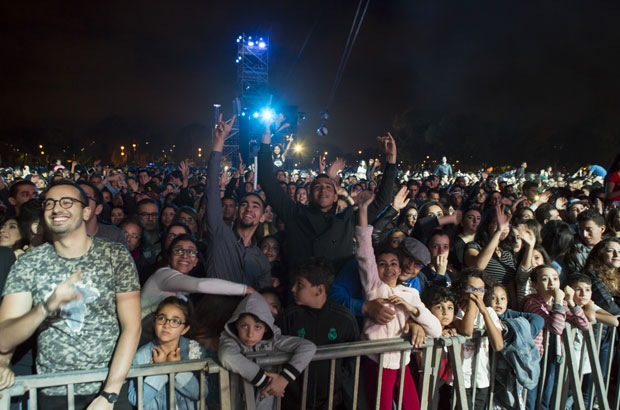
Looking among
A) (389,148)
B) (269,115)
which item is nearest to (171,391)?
(389,148)

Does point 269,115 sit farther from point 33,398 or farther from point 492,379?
point 33,398

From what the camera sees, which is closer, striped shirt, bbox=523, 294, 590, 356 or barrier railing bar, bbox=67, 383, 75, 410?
barrier railing bar, bbox=67, 383, 75, 410

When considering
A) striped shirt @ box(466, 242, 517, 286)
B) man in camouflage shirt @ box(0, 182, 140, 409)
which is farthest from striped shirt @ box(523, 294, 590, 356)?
man in camouflage shirt @ box(0, 182, 140, 409)

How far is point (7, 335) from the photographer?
6.40ft

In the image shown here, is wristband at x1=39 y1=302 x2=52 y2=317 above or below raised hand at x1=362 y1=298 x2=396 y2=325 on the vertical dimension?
above

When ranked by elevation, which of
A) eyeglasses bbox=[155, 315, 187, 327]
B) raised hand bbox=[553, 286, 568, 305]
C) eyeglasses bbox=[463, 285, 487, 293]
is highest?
eyeglasses bbox=[463, 285, 487, 293]

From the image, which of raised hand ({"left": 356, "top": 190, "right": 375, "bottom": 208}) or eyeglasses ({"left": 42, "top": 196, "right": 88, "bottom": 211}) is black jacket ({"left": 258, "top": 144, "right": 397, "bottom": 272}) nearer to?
raised hand ({"left": 356, "top": 190, "right": 375, "bottom": 208})

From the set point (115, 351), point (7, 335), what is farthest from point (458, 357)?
point (7, 335)

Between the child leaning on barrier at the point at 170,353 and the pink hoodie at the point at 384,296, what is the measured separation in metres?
1.32

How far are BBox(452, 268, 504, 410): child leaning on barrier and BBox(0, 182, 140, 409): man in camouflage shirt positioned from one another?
2.39m

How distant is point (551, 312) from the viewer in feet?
10.4

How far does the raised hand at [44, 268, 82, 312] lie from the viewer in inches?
75.3

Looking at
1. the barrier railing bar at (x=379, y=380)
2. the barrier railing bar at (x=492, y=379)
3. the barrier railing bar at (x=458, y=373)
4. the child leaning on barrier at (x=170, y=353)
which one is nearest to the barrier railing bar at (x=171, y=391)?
the child leaning on barrier at (x=170, y=353)

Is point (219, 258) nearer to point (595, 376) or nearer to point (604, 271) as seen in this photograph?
point (595, 376)
